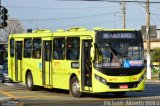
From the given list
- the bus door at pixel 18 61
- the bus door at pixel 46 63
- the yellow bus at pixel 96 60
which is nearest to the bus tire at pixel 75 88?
the yellow bus at pixel 96 60

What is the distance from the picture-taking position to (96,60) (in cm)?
2114

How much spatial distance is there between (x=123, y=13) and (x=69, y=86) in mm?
49401

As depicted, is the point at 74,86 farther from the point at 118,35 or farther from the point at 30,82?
the point at 30,82

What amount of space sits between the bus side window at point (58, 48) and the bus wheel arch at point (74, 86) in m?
1.37

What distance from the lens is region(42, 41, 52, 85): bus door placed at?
81.7ft

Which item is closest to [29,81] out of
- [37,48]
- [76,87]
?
[37,48]

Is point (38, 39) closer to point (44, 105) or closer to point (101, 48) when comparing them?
point (101, 48)

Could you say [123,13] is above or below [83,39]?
above

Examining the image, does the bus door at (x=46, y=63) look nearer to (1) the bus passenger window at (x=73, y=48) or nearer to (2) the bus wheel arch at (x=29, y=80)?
(2) the bus wheel arch at (x=29, y=80)

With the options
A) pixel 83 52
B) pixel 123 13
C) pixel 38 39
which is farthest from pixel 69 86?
pixel 123 13

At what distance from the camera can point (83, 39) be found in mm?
22031

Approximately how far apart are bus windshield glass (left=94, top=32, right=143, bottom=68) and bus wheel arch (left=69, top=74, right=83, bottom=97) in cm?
158

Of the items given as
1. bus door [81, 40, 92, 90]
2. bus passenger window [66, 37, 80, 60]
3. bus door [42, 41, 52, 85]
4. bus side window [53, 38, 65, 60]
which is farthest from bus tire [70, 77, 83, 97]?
bus door [42, 41, 52, 85]

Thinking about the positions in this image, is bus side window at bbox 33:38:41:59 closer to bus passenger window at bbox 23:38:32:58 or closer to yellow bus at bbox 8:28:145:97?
bus passenger window at bbox 23:38:32:58
